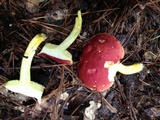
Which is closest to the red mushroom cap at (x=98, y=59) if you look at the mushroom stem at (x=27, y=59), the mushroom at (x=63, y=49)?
the mushroom at (x=63, y=49)

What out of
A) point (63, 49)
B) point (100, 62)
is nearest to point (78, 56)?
point (63, 49)

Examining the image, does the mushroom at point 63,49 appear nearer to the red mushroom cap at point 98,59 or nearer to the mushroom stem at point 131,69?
the red mushroom cap at point 98,59

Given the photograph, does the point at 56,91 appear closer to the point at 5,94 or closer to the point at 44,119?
the point at 44,119

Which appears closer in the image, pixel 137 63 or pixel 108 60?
pixel 108 60

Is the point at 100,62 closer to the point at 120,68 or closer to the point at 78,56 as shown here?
the point at 120,68

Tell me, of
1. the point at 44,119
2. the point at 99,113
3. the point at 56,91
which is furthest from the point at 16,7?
the point at 99,113
